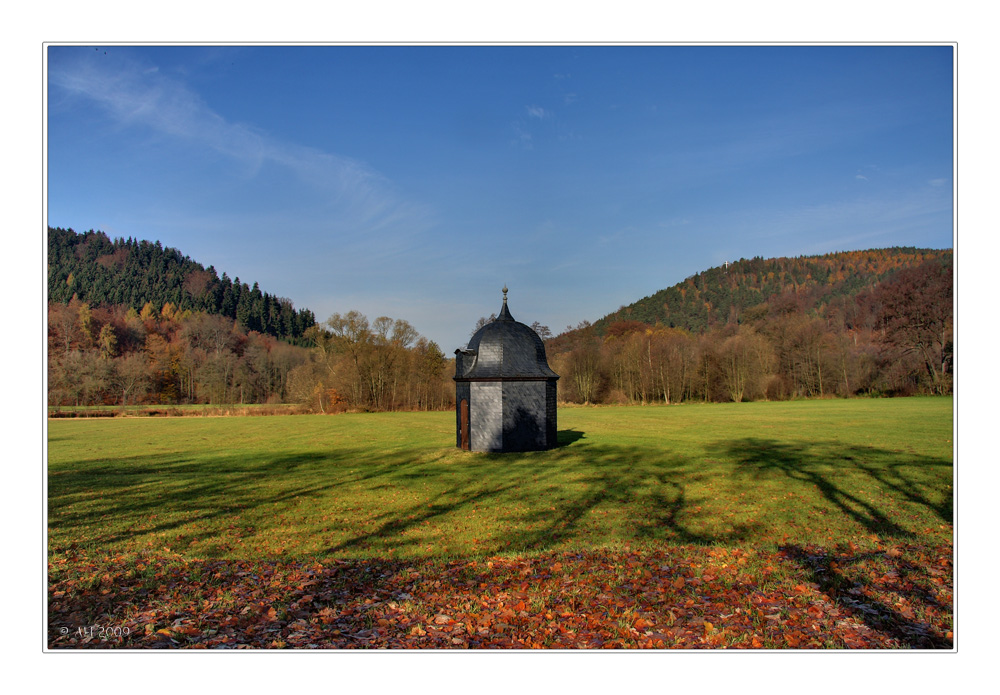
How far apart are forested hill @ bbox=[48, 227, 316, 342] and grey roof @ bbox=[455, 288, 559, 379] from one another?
42.4 ft

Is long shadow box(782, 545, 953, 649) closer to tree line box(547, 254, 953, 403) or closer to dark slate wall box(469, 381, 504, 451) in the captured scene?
dark slate wall box(469, 381, 504, 451)

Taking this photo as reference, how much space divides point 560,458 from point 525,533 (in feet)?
31.9

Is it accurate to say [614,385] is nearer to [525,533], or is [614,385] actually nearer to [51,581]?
[525,533]

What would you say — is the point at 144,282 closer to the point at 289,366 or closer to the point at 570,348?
the point at 289,366

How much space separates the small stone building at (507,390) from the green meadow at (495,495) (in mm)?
1142

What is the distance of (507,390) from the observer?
20.4m

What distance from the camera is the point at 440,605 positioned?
6406 millimetres

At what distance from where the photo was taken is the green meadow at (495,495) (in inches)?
382

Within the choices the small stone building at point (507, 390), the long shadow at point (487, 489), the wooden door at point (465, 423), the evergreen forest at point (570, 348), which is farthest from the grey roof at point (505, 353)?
the evergreen forest at point (570, 348)

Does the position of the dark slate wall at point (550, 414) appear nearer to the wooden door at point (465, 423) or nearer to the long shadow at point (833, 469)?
the wooden door at point (465, 423)

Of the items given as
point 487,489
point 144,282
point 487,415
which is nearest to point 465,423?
point 487,415

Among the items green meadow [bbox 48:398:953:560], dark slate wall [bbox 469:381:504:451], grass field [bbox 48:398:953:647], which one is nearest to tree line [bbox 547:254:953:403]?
green meadow [bbox 48:398:953:560]

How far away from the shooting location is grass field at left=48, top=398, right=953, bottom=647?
6551 mm

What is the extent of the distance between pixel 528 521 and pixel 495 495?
2.67 metres
